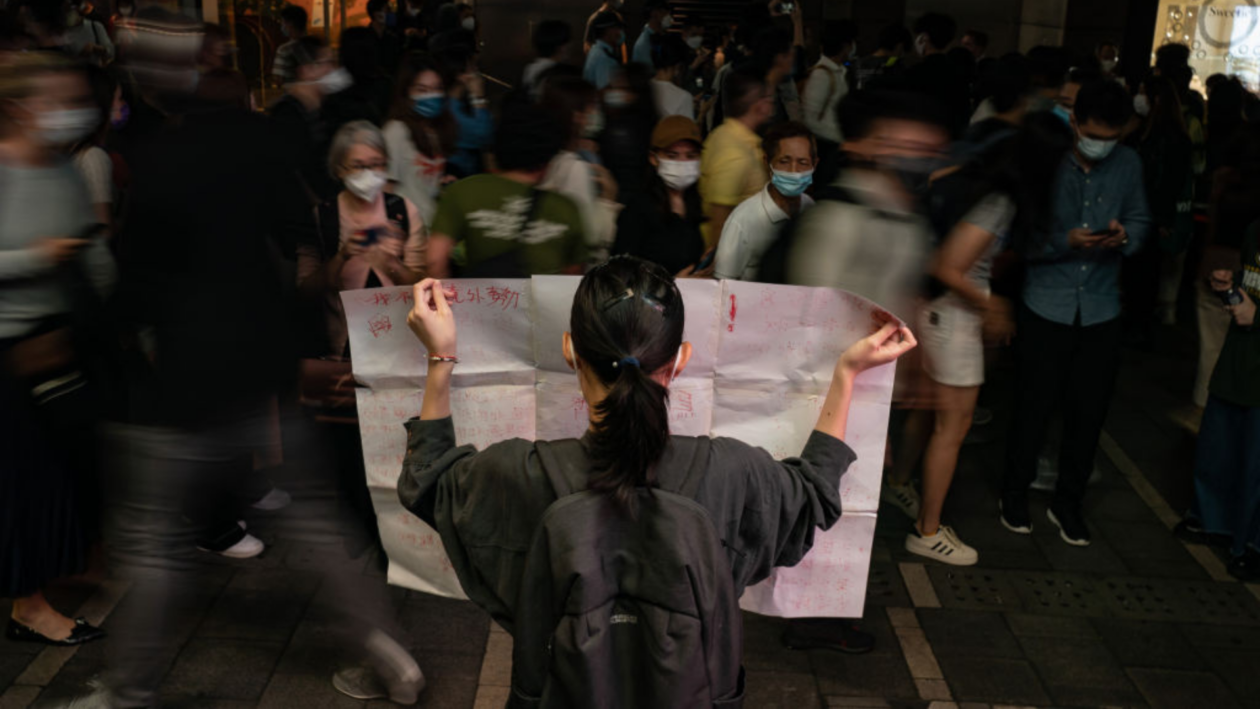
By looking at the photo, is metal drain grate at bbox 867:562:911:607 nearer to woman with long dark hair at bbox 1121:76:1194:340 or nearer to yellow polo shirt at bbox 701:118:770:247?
yellow polo shirt at bbox 701:118:770:247

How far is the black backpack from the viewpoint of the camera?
197 centimetres

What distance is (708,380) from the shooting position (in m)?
3.00

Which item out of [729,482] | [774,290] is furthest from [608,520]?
[774,290]

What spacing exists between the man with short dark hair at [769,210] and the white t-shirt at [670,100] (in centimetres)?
302

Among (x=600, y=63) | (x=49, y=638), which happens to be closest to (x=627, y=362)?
(x=49, y=638)

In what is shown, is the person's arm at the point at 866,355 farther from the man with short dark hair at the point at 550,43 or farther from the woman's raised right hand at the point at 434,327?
the man with short dark hair at the point at 550,43

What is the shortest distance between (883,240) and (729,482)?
1.74 m

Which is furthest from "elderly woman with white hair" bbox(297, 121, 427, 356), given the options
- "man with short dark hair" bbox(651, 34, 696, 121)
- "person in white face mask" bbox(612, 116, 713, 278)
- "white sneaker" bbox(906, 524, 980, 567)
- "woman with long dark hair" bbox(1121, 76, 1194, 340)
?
"woman with long dark hair" bbox(1121, 76, 1194, 340)

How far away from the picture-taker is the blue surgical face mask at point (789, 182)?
462 cm

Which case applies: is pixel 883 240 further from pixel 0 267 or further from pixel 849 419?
pixel 0 267

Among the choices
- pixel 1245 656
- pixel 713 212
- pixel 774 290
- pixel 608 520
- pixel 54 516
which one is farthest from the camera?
pixel 713 212

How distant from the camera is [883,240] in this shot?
3613mm

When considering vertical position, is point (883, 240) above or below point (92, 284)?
above

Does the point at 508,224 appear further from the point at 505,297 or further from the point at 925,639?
the point at 925,639
